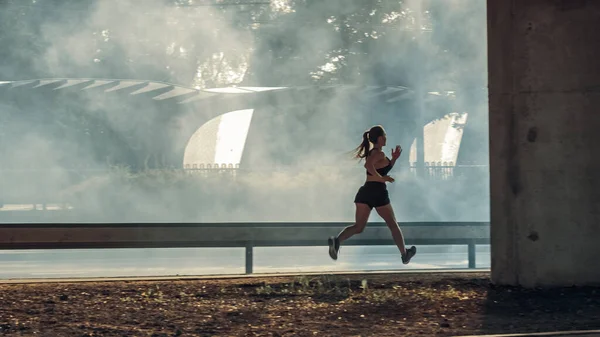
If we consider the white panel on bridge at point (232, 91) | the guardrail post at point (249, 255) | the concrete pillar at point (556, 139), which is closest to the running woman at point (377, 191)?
the concrete pillar at point (556, 139)

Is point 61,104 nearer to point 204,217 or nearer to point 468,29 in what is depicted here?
point 204,217

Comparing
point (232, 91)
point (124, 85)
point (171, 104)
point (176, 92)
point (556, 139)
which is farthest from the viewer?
point (171, 104)

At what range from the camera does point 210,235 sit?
1167cm

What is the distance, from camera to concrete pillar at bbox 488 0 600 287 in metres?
8.19

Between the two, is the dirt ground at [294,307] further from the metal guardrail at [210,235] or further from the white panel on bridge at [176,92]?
the white panel on bridge at [176,92]

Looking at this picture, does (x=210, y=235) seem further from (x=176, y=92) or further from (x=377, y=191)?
(x=176, y=92)

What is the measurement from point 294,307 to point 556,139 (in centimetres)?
248

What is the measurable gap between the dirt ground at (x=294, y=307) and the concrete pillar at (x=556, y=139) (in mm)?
279

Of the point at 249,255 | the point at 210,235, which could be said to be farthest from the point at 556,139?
the point at 210,235

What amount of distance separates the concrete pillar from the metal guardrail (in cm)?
369

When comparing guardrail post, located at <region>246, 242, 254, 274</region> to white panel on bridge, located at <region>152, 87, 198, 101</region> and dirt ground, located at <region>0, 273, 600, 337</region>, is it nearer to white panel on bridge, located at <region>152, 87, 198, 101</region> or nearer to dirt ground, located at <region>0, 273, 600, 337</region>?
dirt ground, located at <region>0, 273, 600, 337</region>

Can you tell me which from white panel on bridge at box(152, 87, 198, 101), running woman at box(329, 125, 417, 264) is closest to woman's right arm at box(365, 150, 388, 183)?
running woman at box(329, 125, 417, 264)

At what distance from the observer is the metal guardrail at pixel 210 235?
11148 mm

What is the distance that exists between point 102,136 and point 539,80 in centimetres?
2805
